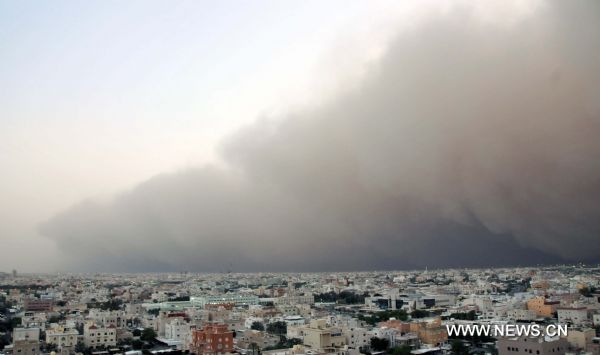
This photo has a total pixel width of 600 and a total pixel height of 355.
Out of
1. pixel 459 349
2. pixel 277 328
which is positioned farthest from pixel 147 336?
pixel 459 349

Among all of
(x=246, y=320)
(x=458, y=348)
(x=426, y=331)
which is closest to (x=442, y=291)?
(x=246, y=320)

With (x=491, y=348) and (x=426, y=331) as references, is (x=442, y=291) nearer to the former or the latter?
Result: (x=426, y=331)

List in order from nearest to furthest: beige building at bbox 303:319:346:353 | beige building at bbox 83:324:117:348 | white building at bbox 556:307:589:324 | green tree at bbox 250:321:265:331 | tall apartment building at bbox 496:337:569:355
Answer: tall apartment building at bbox 496:337:569:355 → beige building at bbox 303:319:346:353 → beige building at bbox 83:324:117:348 → white building at bbox 556:307:589:324 → green tree at bbox 250:321:265:331

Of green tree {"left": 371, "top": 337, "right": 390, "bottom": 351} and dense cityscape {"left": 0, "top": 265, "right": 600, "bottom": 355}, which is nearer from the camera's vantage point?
dense cityscape {"left": 0, "top": 265, "right": 600, "bottom": 355}

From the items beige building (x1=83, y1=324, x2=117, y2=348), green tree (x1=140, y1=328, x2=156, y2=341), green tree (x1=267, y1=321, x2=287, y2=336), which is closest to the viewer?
beige building (x1=83, y1=324, x2=117, y2=348)

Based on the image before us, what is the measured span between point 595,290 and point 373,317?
40.7ft

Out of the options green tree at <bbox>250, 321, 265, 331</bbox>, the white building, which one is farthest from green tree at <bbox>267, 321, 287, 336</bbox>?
the white building

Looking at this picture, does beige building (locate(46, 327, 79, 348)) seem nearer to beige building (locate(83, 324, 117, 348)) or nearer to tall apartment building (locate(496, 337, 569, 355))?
beige building (locate(83, 324, 117, 348))

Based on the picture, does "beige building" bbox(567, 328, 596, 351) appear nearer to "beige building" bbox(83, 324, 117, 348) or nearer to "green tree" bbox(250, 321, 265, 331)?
"green tree" bbox(250, 321, 265, 331)

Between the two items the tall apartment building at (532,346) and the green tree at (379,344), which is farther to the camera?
the green tree at (379,344)

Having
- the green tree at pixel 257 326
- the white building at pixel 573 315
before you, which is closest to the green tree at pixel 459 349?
the white building at pixel 573 315

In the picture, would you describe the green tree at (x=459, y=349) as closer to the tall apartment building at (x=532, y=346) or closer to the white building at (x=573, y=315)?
the tall apartment building at (x=532, y=346)

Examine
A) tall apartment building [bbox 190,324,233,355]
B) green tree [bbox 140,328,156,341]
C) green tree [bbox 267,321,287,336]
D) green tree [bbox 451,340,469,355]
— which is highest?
tall apartment building [bbox 190,324,233,355]

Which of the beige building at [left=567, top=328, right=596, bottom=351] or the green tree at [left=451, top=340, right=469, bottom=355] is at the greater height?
the beige building at [left=567, top=328, right=596, bottom=351]
